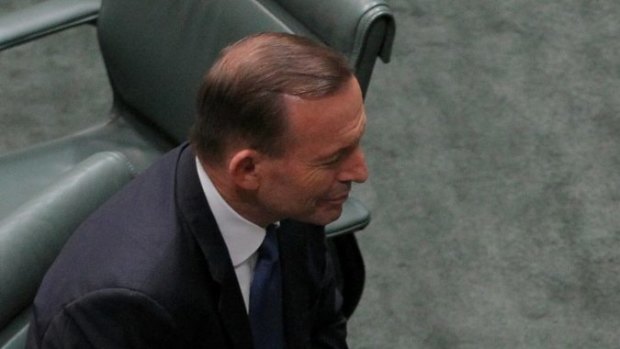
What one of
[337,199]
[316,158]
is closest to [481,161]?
[337,199]

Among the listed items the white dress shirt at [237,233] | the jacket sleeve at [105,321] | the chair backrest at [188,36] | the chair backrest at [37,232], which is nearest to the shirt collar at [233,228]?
the white dress shirt at [237,233]

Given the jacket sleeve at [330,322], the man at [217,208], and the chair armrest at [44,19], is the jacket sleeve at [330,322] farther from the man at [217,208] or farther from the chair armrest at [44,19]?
the chair armrest at [44,19]

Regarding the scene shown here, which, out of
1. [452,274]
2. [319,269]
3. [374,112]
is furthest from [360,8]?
[374,112]

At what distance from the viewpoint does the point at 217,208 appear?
142 cm

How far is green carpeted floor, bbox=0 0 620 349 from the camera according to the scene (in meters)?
2.50

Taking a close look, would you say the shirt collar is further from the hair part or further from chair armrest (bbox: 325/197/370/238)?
chair armrest (bbox: 325/197/370/238)

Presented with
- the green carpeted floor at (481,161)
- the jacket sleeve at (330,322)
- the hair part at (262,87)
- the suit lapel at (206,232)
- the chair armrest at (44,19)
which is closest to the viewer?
the hair part at (262,87)

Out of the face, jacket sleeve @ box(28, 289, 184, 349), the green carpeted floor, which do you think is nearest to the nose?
the face

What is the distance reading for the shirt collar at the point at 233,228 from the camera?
4.64 feet

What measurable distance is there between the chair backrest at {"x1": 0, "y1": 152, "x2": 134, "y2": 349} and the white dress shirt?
24 centimetres

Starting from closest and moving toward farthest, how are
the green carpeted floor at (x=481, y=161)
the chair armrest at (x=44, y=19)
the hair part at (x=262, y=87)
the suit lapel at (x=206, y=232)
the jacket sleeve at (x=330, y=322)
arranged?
the hair part at (x=262, y=87) → the suit lapel at (x=206, y=232) → the jacket sleeve at (x=330, y=322) → the chair armrest at (x=44, y=19) → the green carpeted floor at (x=481, y=161)

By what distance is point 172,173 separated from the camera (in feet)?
4.74

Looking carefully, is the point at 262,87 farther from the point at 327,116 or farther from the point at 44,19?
the point at 44,19

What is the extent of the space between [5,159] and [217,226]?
33.3 inches
